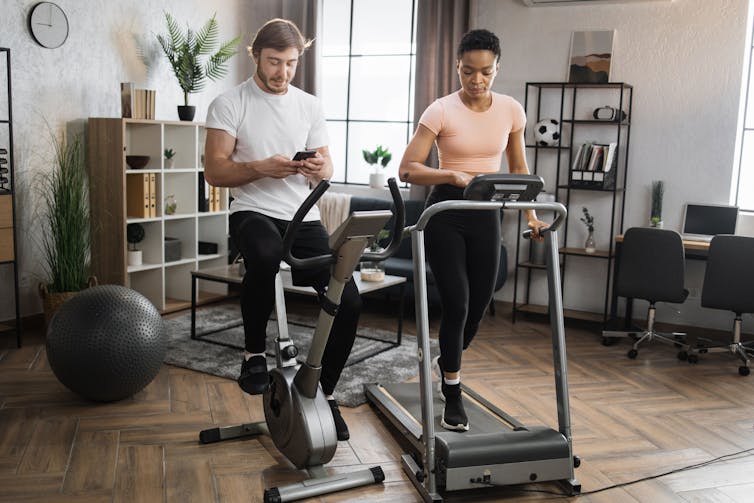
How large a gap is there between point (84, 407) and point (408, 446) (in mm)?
1516

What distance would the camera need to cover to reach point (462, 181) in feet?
10.0

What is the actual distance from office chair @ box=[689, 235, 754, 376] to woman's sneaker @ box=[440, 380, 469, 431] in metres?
2.23

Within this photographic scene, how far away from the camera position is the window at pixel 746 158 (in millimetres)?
5535

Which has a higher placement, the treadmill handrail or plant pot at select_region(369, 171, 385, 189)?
the treadmill handrail

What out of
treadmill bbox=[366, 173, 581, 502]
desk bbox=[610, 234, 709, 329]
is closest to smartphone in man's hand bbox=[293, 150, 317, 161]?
treadmill bbox=[366, 173, 581, 502]

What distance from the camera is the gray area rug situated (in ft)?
13.8

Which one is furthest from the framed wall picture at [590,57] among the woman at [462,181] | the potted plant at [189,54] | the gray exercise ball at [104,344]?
the gray exercise ball at [104,344]

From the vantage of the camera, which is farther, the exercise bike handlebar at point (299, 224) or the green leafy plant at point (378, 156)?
the green leafy plant at point (378, 156)

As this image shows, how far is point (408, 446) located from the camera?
3.30 metres

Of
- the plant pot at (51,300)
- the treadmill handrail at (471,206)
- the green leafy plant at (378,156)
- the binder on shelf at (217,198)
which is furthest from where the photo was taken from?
the green leafy plant at (378,156)

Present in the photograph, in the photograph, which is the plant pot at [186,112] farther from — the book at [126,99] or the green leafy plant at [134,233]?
the green leafy plant at [134,233]

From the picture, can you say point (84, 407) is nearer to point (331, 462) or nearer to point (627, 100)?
point (331, 462)

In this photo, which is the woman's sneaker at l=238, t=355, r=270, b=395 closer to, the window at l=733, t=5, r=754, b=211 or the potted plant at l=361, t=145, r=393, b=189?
the potted plant at l=361, t=145, r=393, b=189

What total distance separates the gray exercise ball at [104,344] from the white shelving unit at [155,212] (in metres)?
1.71
